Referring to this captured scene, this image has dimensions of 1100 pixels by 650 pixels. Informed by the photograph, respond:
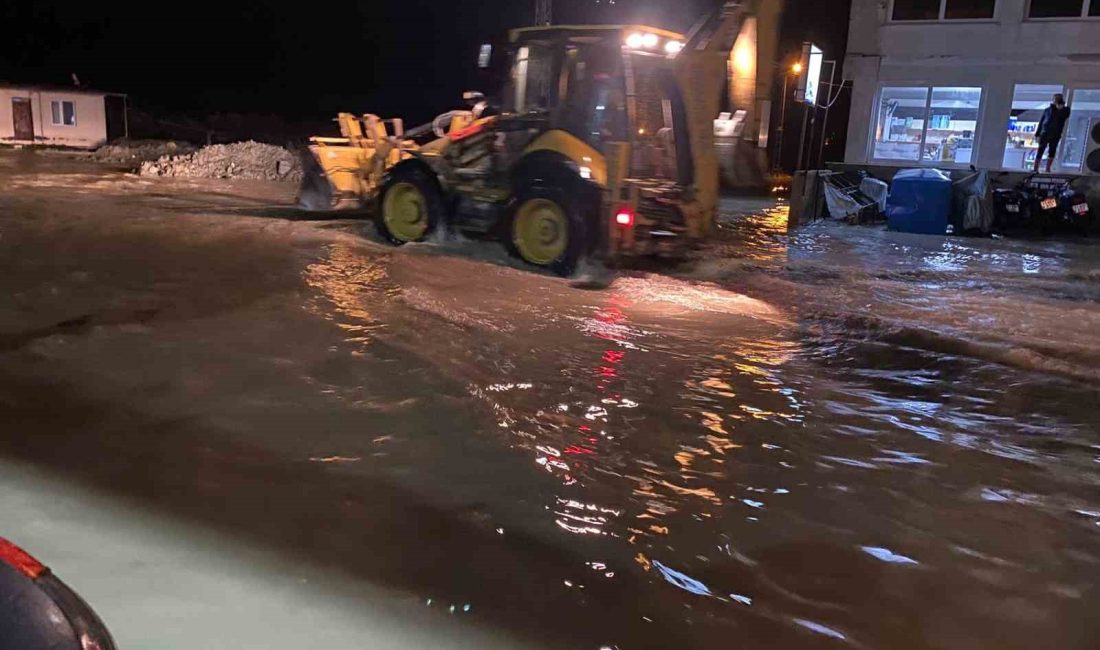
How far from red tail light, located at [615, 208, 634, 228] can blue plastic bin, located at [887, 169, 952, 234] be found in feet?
29.3

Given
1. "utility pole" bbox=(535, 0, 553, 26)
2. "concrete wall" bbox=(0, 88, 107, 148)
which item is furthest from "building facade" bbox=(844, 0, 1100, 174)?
"concrete wall" bbox=(0, 88, 107, 148)

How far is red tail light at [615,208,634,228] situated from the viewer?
9.07m

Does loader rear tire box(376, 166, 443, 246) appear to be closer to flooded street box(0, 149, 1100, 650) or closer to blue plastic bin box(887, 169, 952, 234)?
flooded street box(0, 149, 1100, 650)

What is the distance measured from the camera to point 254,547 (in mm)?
3471

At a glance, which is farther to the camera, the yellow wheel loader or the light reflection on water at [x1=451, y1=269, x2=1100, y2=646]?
the yellow wheel loader

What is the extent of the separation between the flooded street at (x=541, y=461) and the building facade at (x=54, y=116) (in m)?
27.3

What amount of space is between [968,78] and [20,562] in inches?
940

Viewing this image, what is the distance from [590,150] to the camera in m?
9.09

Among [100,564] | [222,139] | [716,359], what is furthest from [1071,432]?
[222,139]

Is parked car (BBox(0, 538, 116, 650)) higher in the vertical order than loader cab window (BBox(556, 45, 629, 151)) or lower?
lower

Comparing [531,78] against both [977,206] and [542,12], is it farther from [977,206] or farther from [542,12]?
[977,206]

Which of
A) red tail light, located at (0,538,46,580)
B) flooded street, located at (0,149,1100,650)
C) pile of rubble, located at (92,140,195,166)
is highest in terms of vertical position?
pile of rubble, located at (92,140,195,166)

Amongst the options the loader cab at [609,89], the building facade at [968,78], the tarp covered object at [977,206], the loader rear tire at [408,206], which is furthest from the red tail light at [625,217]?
the building facade at [968,78]

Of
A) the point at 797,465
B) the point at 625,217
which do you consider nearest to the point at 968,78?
the point at 625,217
